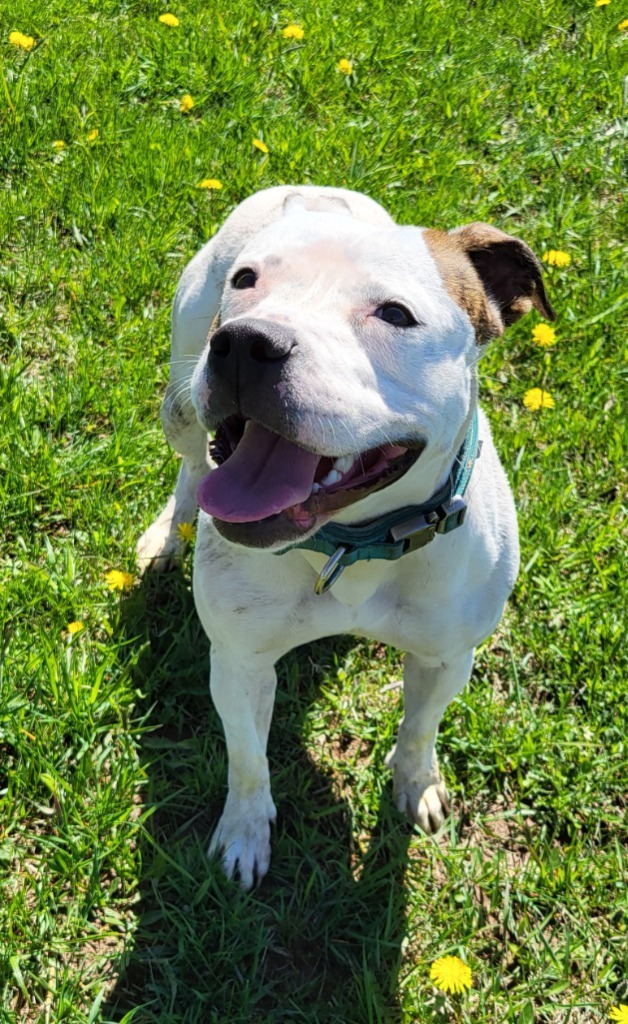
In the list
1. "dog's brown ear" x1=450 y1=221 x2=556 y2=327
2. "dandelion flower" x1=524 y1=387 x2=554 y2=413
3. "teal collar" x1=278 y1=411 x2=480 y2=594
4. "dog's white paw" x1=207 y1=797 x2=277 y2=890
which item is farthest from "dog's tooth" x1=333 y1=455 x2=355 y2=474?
"dandelion flower" x1=524 y1=387 x2=554 y2=413

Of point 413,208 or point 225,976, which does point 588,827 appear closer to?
point 225,976

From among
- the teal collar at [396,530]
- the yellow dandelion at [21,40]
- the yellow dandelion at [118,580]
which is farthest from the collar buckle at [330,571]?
the yellow dandelion at [21,40]

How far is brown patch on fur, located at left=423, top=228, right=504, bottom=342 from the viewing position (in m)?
2.42

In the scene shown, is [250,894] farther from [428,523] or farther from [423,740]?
[428,523]

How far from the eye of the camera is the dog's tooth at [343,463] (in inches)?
86.8

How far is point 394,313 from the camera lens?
7.30ft

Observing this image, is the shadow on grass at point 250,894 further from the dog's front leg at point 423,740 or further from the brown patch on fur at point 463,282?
the brown patch on fur at point 463,282

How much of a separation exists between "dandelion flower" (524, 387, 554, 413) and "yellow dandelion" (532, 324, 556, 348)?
0.76 ft

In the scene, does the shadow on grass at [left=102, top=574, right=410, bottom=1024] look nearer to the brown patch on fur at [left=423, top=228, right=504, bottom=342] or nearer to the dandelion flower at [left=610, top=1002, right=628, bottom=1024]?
the dandelion flower at [left=610, top=1002, right=628, bottom=1024]

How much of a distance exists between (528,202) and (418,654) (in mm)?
3190

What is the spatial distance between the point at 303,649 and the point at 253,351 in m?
1.90

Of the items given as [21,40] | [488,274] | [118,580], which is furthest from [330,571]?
[21,40]

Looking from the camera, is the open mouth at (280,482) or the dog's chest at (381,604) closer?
the open mouth at (280,482)

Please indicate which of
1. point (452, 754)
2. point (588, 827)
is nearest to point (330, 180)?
point (452, 754)
